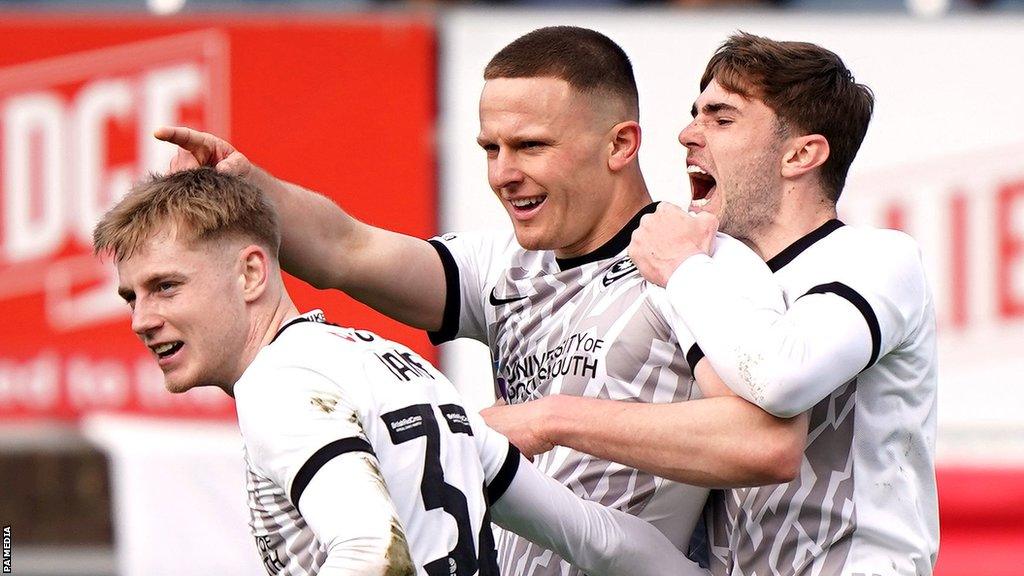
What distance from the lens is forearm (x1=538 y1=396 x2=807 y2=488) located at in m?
3.02

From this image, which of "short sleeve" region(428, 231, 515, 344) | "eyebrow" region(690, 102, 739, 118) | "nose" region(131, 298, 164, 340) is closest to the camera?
"nose" region(131, 298, 164, 340)

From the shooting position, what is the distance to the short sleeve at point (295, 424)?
8.31 feet

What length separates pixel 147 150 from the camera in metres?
6.50

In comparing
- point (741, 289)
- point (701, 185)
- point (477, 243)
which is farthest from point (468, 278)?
point (741, 289)

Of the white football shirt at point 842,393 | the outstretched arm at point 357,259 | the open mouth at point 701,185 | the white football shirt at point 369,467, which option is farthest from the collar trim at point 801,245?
the outstretched arm at point 357,259

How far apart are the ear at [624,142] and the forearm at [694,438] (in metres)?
0.75

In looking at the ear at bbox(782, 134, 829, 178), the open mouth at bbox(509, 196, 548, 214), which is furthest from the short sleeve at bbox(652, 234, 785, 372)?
the open mouth at bbox(509, 196, 548, 214)

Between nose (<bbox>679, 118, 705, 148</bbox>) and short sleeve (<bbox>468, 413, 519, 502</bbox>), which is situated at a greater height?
nose (<bbox>679, 118, 705, 148</bbox>)

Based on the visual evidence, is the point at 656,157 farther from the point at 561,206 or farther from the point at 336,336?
the point at 336,336

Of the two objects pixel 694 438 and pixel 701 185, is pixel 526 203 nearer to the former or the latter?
pixel 701 185

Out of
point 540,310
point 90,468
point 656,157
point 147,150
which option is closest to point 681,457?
point 540,310

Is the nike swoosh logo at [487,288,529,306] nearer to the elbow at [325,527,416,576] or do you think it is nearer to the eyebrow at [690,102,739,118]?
the eyebrow at [690,102,739,118]

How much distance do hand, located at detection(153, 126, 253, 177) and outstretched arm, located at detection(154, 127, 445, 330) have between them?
0.37 feet

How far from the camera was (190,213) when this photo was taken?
2.87m
